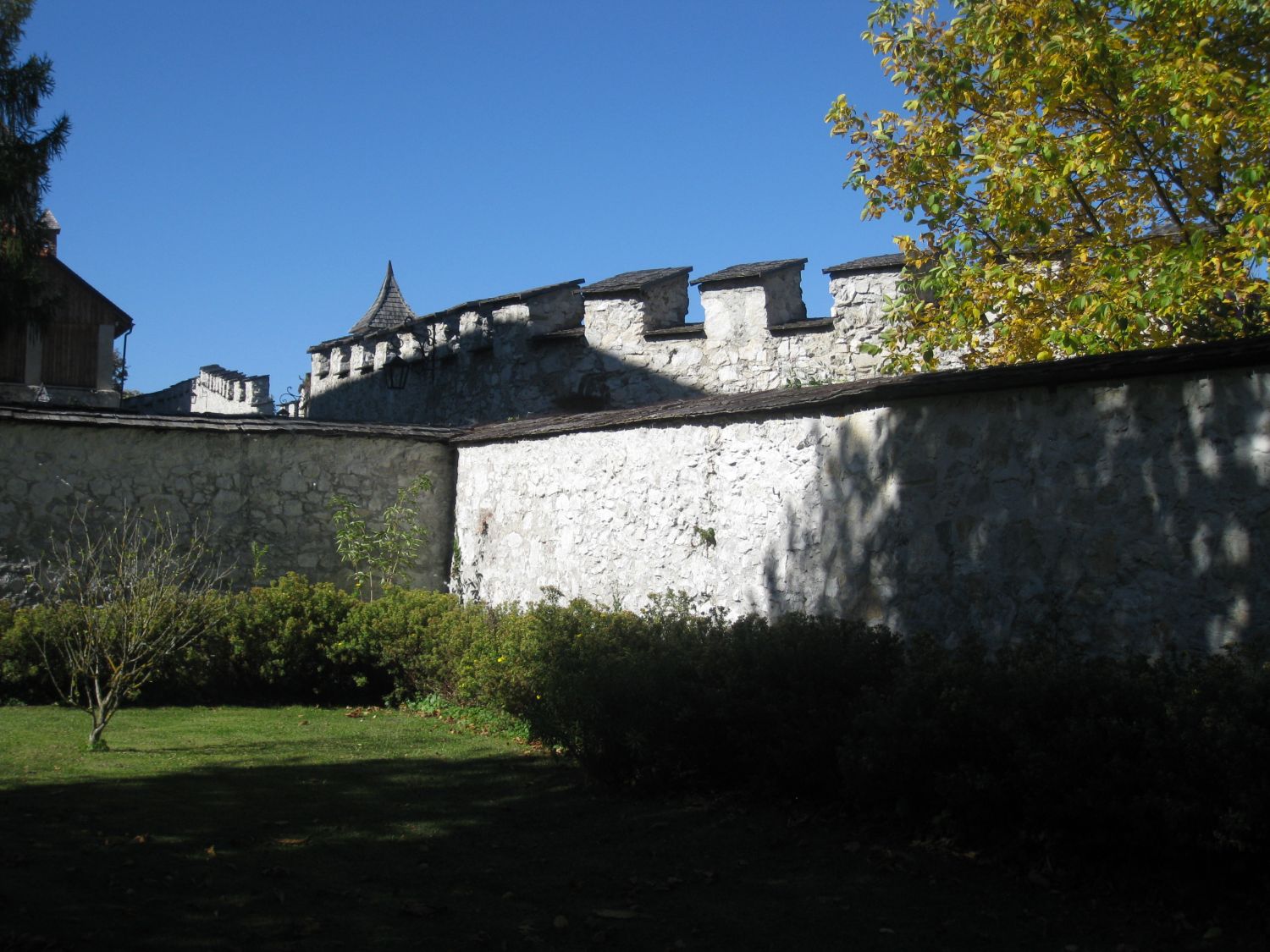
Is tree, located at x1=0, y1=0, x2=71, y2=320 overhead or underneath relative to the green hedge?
overhead

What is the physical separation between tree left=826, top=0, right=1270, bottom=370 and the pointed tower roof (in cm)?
1693

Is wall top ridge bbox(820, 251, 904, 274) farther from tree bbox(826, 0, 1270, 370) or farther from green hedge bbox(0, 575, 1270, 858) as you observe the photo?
green hedge bbox(0, 575, 1270, 858)

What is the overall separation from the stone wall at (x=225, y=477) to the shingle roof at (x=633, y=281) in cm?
321

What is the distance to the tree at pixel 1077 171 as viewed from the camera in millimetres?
8961

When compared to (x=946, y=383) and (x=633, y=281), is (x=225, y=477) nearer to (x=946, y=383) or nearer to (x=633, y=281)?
(x=633, y=281)

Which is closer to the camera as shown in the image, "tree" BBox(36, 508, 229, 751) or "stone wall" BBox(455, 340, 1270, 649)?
"stone wall" BBox(455, 340, 1270, 649)

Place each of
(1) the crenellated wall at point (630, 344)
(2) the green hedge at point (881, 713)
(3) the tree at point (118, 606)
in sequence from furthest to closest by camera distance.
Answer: (1) the crenellated wall at point (630, 344) < (3) the tree at point (118, 606) < (2) the green hedge at point (881, 713)

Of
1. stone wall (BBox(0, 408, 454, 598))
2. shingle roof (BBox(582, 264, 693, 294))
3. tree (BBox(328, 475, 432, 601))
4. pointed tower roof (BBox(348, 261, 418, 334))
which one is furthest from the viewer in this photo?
pointed tower roof (BBox(348, 261, 418, 334))

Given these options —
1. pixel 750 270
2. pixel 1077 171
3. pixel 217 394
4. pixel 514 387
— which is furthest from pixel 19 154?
pixel 1077 171

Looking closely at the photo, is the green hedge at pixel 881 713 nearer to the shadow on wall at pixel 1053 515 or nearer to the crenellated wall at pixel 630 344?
the shadow on wall at pixel 1053 515

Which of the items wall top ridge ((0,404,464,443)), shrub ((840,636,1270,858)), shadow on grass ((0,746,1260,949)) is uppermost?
wall top ridge ((0,404,464,443))

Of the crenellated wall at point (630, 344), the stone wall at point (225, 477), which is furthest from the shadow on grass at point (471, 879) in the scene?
the crenellated wall at point (630, 344)

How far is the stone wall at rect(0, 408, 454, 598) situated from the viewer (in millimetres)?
11062

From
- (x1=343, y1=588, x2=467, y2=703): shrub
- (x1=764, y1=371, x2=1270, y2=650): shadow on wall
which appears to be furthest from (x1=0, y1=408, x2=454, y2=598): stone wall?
(x1=764, y1=371, x2=1270, y2=650): shadow on wall
